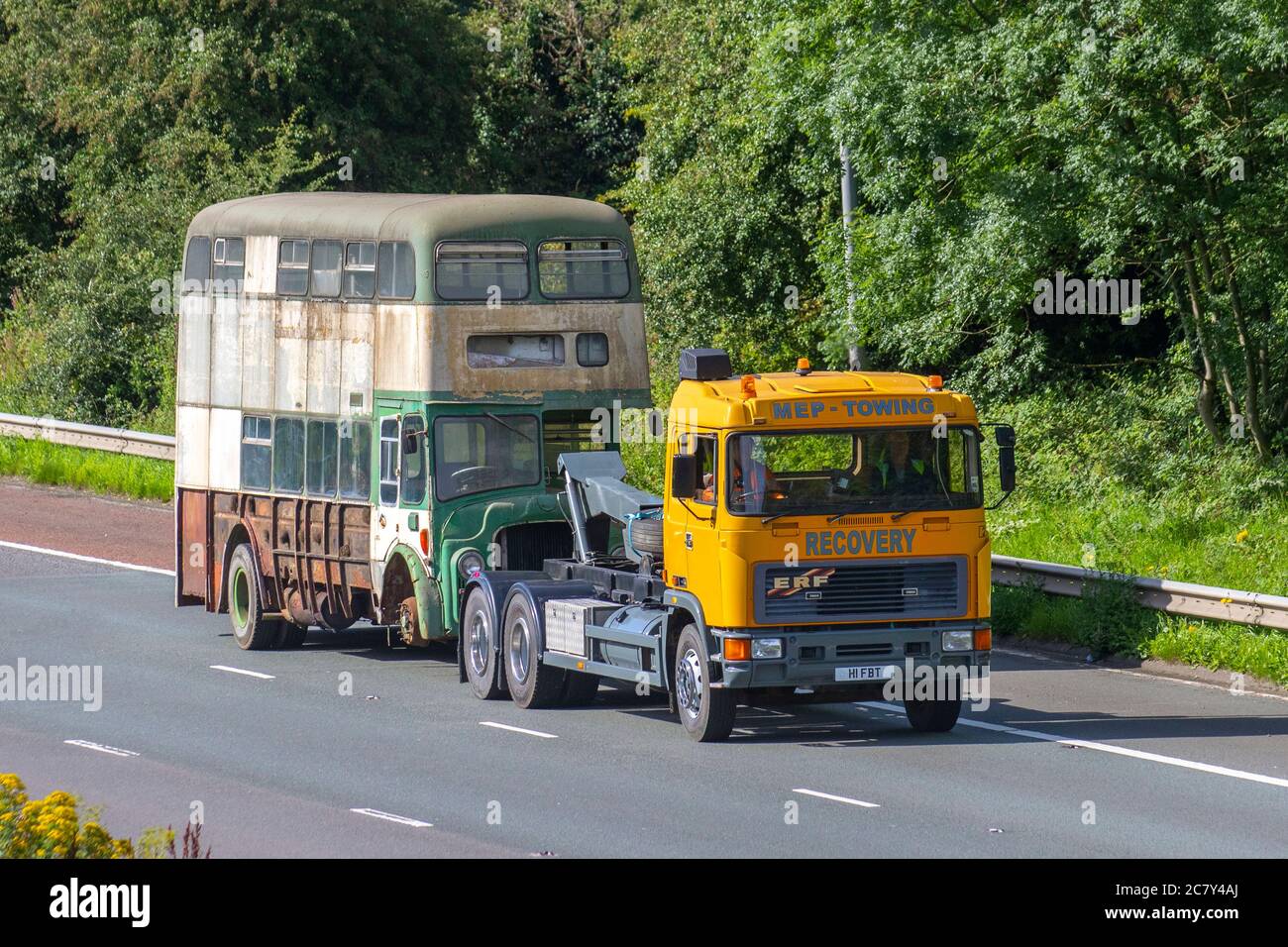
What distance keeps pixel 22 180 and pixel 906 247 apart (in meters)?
25.5

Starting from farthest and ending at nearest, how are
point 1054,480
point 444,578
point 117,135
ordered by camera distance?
1. point 117,135
2. point 1054,480
3. point 444,578

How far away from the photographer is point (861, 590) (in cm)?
1523

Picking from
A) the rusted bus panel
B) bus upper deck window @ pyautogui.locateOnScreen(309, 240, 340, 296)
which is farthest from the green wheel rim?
bus upper deck window @ pyautogui.locateOnScreen(309, 240, 340, 296)

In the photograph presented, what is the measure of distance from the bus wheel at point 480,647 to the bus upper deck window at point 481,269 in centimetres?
277

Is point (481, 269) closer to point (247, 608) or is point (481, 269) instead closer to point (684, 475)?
point (684, 475)

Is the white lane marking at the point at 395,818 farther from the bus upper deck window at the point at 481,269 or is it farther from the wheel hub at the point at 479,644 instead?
→ the bus upper deck window at the point at 481,269

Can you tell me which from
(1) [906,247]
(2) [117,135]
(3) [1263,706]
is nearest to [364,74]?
(2) [117,135]

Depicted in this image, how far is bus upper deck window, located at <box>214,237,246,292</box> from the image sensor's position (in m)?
21.6

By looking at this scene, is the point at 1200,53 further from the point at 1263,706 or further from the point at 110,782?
the point at 110,782

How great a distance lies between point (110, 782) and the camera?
14.1 meters

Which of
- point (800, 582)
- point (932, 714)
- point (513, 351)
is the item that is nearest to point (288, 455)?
point (513, 351)

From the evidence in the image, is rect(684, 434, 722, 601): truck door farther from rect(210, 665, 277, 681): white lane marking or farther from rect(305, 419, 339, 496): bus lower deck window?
rect(305, 419, 339, 496): bus lower deck window

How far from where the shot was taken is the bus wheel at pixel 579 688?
1772 cm

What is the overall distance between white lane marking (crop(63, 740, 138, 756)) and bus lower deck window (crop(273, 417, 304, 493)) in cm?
553
